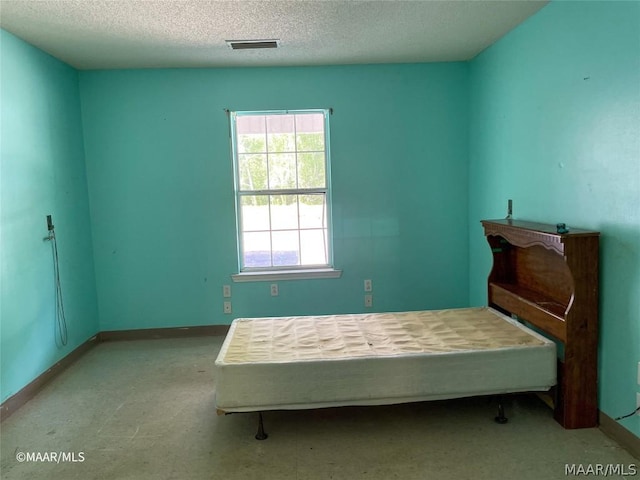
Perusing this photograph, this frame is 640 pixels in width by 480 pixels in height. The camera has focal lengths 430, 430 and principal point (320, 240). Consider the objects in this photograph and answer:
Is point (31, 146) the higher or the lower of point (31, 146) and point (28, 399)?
the higher

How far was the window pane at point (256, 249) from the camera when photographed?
4.04 metres

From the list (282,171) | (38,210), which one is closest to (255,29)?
(282,171)

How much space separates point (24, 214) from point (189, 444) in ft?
6.31

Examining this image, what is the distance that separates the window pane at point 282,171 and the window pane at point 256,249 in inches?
18.9

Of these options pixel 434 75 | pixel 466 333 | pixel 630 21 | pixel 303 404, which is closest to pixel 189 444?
pixel 303 404

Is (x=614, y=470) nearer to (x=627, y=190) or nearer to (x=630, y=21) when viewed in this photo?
(x=627, y=190)

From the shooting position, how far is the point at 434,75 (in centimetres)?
388

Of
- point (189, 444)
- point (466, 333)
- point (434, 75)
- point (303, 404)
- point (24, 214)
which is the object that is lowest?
point (189, 444)

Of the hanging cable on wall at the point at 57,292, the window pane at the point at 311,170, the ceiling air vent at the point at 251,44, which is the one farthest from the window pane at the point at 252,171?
the hanging cable on wall at the point at 57,292

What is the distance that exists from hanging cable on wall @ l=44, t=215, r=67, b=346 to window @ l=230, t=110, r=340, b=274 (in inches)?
57.8

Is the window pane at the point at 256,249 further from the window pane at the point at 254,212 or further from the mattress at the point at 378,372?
the mattress at the point at 378,372

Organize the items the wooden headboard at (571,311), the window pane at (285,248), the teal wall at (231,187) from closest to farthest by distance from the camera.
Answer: the wooden headboard at (571,311), the teal wall at (231,187), the window pane at (285,248)

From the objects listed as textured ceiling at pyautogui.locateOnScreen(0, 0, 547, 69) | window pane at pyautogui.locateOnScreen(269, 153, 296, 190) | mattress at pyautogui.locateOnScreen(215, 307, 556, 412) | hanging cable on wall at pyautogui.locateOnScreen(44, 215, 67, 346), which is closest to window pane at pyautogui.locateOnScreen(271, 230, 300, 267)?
window pane at pyautogui.locateOnScreen(269, 153, 296, 190)

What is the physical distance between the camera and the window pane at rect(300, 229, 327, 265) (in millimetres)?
4055
